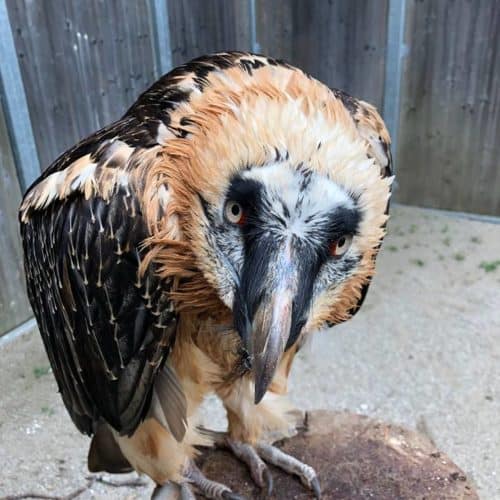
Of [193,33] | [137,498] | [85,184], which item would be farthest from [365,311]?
[85,184]

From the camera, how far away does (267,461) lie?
227cm

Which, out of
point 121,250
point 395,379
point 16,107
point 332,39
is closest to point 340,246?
point 121,250

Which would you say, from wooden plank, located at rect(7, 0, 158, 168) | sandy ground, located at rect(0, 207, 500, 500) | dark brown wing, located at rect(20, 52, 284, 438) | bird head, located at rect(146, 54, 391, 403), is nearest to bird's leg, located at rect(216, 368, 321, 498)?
dark brown wing, located at rect(20, 52, 284, 438)

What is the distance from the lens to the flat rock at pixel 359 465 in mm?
2080

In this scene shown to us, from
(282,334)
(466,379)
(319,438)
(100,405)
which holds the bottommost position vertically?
(466,379)

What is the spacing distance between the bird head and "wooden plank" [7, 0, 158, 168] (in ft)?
9.24

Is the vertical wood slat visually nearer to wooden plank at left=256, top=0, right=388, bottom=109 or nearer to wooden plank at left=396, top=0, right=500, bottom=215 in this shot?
wooden plank at left=256, top=0, right=388, bottom=109

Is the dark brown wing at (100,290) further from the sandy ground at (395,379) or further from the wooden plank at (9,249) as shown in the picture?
the wooden plank at (9,249)

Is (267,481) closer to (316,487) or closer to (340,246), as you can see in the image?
(316,487)

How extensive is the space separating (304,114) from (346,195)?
253mm

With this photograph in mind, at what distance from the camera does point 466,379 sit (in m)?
3.99

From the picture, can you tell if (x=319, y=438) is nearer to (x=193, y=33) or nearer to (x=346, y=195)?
(x=346, y=195)

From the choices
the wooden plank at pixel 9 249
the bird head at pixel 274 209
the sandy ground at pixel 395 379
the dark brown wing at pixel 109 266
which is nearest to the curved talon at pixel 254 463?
the dark brown wing at pixel 109 266

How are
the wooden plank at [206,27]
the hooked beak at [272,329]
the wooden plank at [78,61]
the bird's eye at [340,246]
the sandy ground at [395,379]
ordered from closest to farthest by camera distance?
the hooked beak at [272,329], the bird's eye at [340,246], the sandy ground at [395,379], the wooden plank at [78,61], the wooden plank at [206,27]
